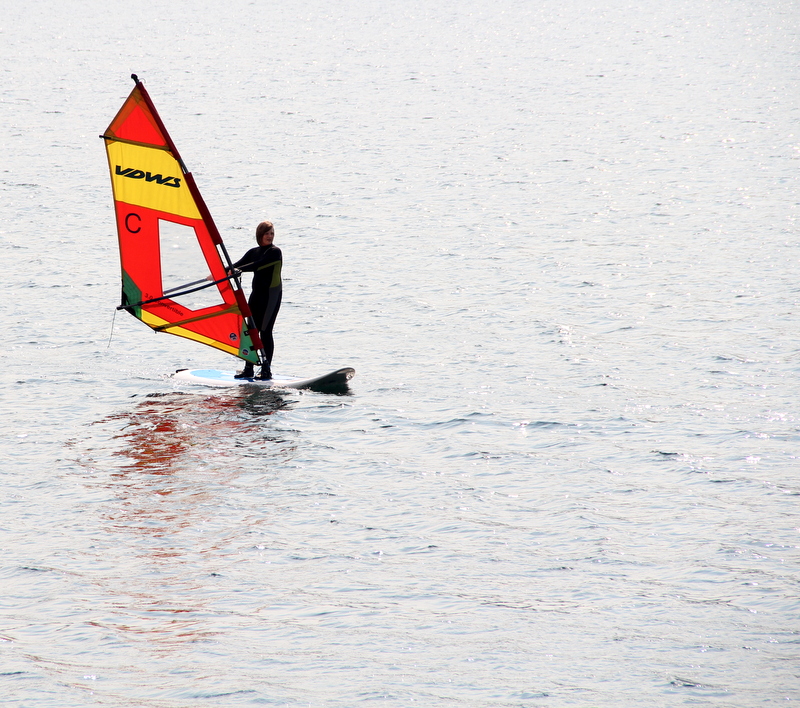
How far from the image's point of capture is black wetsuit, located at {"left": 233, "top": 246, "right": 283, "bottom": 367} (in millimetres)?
15438

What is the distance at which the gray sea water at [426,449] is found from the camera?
30.9 ft

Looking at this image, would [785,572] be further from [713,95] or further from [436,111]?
[713,95]

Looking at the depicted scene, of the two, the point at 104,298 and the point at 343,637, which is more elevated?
the point at 104,298

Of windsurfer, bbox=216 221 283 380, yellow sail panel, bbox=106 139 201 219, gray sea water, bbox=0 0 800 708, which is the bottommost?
gray sea water, bbox=0 0 800 708

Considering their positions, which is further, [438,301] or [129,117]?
[438,301]

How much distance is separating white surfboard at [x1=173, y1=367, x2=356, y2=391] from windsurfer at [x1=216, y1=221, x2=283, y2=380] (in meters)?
0.16

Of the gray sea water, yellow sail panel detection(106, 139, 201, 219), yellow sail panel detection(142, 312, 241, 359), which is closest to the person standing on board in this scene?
yellow sail panel detection(142, 312, 241, 359)

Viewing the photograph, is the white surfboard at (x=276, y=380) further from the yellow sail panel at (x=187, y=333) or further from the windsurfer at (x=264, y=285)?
the yellow sail panel at (x=187, y=333)

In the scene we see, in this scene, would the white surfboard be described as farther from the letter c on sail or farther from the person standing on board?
the letter c on sail

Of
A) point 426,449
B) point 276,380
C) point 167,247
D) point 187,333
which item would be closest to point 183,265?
point 167,247

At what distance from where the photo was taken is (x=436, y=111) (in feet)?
172

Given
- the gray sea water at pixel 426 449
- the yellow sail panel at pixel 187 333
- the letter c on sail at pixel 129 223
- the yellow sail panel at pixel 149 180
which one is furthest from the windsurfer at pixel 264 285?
the letter c on sail at pixel 129 223

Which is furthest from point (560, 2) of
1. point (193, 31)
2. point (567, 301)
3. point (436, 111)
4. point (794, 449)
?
point (794, 449)

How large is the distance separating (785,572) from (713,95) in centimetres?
5258
